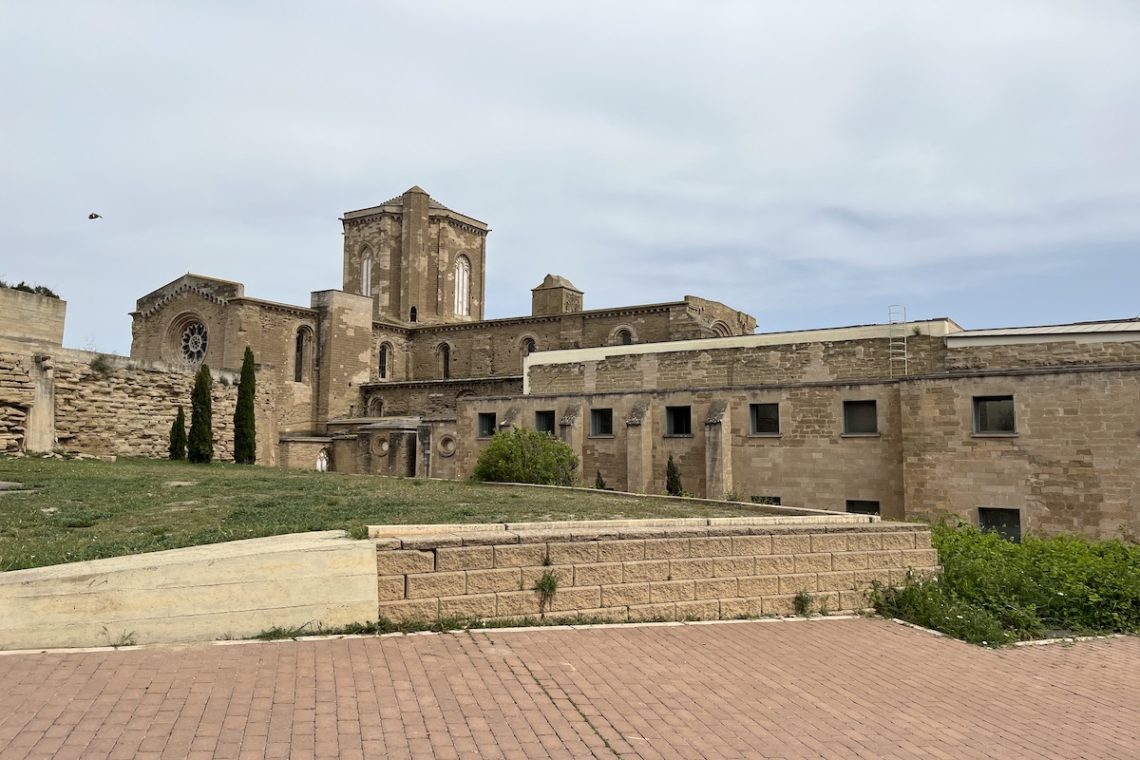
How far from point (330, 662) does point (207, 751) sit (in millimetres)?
1613

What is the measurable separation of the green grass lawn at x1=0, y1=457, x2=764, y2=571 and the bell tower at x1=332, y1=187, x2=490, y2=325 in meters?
33.3

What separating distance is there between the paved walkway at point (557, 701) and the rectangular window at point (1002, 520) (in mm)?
15120

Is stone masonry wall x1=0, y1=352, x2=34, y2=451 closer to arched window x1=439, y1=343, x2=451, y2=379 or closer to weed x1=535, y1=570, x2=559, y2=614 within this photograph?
weed x1=535, y1=570, x2=559, y2=614

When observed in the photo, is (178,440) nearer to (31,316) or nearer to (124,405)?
(124,405)

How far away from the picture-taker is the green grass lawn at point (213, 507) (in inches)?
322

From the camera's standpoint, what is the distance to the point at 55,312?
73.3 ft

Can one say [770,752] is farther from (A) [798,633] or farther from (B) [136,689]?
(B) [136,689]

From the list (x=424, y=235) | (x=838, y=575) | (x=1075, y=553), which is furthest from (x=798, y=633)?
(x=424, y=235)

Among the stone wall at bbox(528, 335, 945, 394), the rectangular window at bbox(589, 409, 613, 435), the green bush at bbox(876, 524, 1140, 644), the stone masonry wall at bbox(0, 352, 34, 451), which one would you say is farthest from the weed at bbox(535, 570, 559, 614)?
the rectangular window at bbox(589, 409, 613, 435)

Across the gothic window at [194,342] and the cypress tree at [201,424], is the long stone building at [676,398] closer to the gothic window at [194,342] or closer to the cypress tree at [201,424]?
the gothic window at [194,342]

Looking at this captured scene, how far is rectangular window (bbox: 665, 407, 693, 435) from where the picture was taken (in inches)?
1074

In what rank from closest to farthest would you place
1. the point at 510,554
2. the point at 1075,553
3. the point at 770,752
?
1. the point at 770,752
2. the point at 510,554
3. the point at 1075,553

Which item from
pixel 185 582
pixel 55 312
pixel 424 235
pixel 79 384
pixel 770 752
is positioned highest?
pixel 424 235

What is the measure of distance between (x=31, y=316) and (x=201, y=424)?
5.88 m
